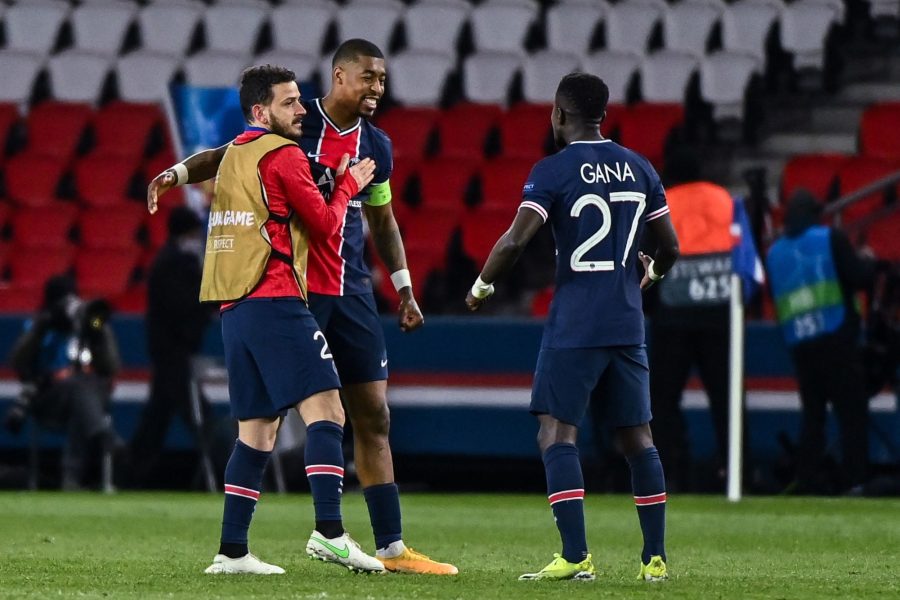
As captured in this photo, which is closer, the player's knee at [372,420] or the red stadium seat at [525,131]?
the player's knee at [372,420]

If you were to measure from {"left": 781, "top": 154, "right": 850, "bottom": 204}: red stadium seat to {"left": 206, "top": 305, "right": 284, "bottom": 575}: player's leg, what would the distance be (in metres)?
9.56

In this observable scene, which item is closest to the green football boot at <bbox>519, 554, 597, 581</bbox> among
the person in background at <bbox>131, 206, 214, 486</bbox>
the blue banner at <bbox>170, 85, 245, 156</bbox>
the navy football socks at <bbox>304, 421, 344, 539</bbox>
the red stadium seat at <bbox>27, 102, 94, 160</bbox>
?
the navy football socks at <bbox>304, 421, 344, 539</bbox>

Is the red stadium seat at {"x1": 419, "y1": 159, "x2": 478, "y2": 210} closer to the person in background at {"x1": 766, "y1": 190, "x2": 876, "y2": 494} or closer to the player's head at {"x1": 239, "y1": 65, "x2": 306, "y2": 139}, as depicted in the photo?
the person in background at {"x1": 766, "y1": 190, "x2": 876, "y2": 494}

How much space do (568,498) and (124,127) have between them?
1228 cm

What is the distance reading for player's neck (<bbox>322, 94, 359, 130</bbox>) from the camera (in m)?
7.07

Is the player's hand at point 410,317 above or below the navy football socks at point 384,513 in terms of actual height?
above

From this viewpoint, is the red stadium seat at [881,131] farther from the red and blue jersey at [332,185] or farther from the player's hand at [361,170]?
the player's hand at [361,170]

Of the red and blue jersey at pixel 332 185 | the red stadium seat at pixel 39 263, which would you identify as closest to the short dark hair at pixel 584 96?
the red and blue jersey at pixel 332 185

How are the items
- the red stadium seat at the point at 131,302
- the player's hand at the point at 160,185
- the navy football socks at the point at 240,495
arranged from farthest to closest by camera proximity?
the red stadium seat at the point at 131,302
the player's hand at the point at 160,185
the navy football socks at the point at 240,495

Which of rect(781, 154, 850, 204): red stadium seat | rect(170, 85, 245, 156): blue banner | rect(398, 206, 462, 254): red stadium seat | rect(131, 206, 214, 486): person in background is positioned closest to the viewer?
rect(131, 206, 214, 486): person in background

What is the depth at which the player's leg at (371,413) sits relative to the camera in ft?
23.0

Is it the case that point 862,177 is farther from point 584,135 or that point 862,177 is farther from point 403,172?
point 584,135

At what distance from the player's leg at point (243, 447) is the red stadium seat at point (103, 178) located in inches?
422

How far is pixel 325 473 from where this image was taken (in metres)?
6.66
